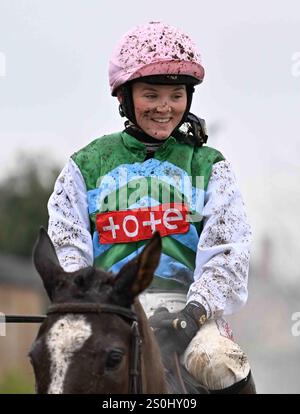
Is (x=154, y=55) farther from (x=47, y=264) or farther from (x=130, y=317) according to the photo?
(x=130, y=317)

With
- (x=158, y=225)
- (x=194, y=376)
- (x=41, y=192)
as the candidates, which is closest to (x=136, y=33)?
(x=158, y=225)

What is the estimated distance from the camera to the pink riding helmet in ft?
25.5

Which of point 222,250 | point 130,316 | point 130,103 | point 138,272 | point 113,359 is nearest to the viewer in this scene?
point 113,359

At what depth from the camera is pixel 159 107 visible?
7.84m

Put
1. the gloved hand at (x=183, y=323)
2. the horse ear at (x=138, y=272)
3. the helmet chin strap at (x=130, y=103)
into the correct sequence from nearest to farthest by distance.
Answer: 1. the horse ear at (x=138, y=272)
2. the gloved hand at (x=183, y=323)
3. the helmet chin strap at (x=130, y=103)

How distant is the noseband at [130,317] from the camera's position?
6.25 metres

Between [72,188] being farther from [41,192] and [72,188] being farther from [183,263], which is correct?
[41,192]

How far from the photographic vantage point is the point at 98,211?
25.8 ft

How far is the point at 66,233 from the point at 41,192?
125 ft

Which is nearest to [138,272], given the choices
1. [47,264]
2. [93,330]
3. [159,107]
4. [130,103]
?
[93,330]

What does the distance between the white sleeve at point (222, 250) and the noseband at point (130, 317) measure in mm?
1019

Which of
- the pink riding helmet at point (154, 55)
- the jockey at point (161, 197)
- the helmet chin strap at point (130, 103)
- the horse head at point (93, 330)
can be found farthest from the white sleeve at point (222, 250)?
the horse head at point (93, 330)

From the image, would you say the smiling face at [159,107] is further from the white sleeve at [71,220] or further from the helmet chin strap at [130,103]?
the white sleeve at [71,220]

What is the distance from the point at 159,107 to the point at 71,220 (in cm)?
87
